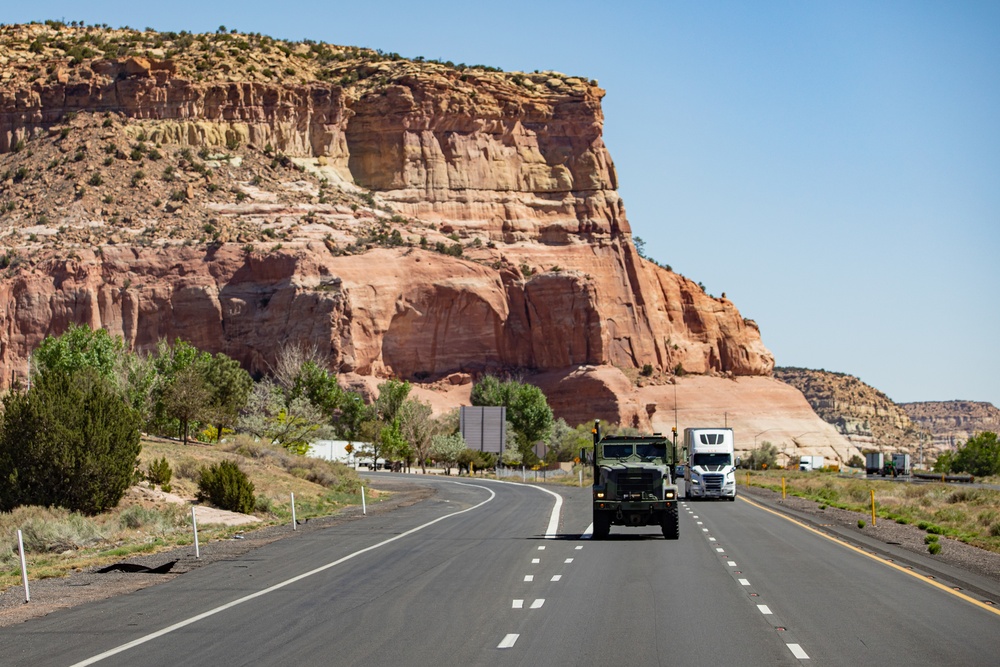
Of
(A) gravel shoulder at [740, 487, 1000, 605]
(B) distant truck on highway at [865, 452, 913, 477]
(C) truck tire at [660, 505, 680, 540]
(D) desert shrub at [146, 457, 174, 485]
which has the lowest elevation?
(A) gravel shoulder at [740, 487, 1000, 605]

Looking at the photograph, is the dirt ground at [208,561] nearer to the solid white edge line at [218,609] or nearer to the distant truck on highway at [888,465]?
the solid white edge line at [218,609]

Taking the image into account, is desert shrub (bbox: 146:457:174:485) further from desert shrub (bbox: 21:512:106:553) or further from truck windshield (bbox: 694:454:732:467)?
truck windshield (bbox: 694:454:732:467)

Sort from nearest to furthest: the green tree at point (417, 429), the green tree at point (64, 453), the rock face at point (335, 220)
A: 1. the green tree at point (64, 453)
2. the green tree at point (417, 429)
3. the rock face at point (335, 220)

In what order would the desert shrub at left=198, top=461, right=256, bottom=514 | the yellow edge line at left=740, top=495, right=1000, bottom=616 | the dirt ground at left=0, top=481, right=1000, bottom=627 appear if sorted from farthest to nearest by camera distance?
the desert shrub at left=198, top=461, right=256, bottom=514 → the dirt ground at left=0, top=481, right=1000, bottom=627 → the yellow edge line at left=740, top=495, right=1000, bottom=616

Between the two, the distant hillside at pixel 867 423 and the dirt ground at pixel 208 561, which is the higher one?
the distant hillside at pixel 867 423

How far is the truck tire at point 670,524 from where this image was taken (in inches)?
1128

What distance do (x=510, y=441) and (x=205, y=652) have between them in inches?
3640

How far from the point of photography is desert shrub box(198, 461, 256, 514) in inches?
1516

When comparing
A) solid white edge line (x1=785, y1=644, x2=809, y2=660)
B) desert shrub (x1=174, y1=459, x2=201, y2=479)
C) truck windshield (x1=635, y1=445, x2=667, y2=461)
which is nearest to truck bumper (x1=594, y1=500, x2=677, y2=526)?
truck windshield (x1=635, y1=445, x2=667, y2=461)

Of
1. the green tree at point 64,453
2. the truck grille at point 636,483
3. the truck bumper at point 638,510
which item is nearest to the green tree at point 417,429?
the green tree at point 64,453

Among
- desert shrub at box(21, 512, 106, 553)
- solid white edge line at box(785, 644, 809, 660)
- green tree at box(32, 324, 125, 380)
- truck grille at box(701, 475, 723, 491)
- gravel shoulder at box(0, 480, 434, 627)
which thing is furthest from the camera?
green tree at box(32, 324, 125, 380)

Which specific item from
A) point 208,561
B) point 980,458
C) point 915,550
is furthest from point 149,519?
point 980,458

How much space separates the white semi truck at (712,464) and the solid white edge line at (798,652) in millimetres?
38048

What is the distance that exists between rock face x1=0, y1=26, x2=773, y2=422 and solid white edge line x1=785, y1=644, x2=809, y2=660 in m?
96.8
